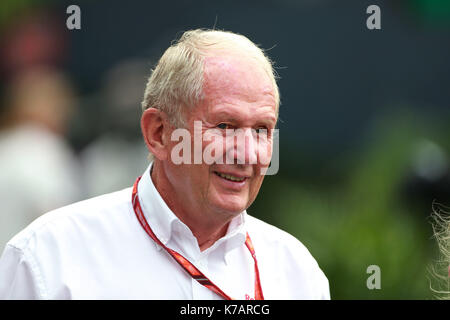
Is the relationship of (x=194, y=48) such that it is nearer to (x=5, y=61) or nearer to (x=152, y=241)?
(x=152, y=241)

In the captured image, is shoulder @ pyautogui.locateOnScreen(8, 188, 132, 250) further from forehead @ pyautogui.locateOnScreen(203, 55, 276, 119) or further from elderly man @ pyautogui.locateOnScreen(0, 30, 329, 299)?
forehead @ pyautogui.locateOnScreen(203, 55, 276, 119)

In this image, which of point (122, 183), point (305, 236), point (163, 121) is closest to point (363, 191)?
point (305, 236)

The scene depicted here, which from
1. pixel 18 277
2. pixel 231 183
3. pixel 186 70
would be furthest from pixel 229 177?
pixel 18 277

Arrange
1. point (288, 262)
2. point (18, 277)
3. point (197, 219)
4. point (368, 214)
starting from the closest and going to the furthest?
point (18, 277)
point (197, 219)
point (288, 262)
point (368, 214)

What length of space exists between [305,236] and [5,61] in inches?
102

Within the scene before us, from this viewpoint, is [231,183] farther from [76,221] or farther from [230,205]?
[76,221]

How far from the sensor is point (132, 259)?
254 centimetres

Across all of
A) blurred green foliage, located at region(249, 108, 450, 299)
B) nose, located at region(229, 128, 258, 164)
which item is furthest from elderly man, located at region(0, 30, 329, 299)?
blurred green foliage, located at region(249, 108, 450, 299)

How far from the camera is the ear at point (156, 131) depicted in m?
2.67

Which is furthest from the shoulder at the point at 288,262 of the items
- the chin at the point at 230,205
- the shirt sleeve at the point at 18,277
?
the shirt sleeve at the point at 18,277

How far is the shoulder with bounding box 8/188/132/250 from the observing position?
8.23ft

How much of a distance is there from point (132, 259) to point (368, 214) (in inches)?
118

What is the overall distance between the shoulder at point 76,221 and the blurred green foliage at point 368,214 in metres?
2.40
